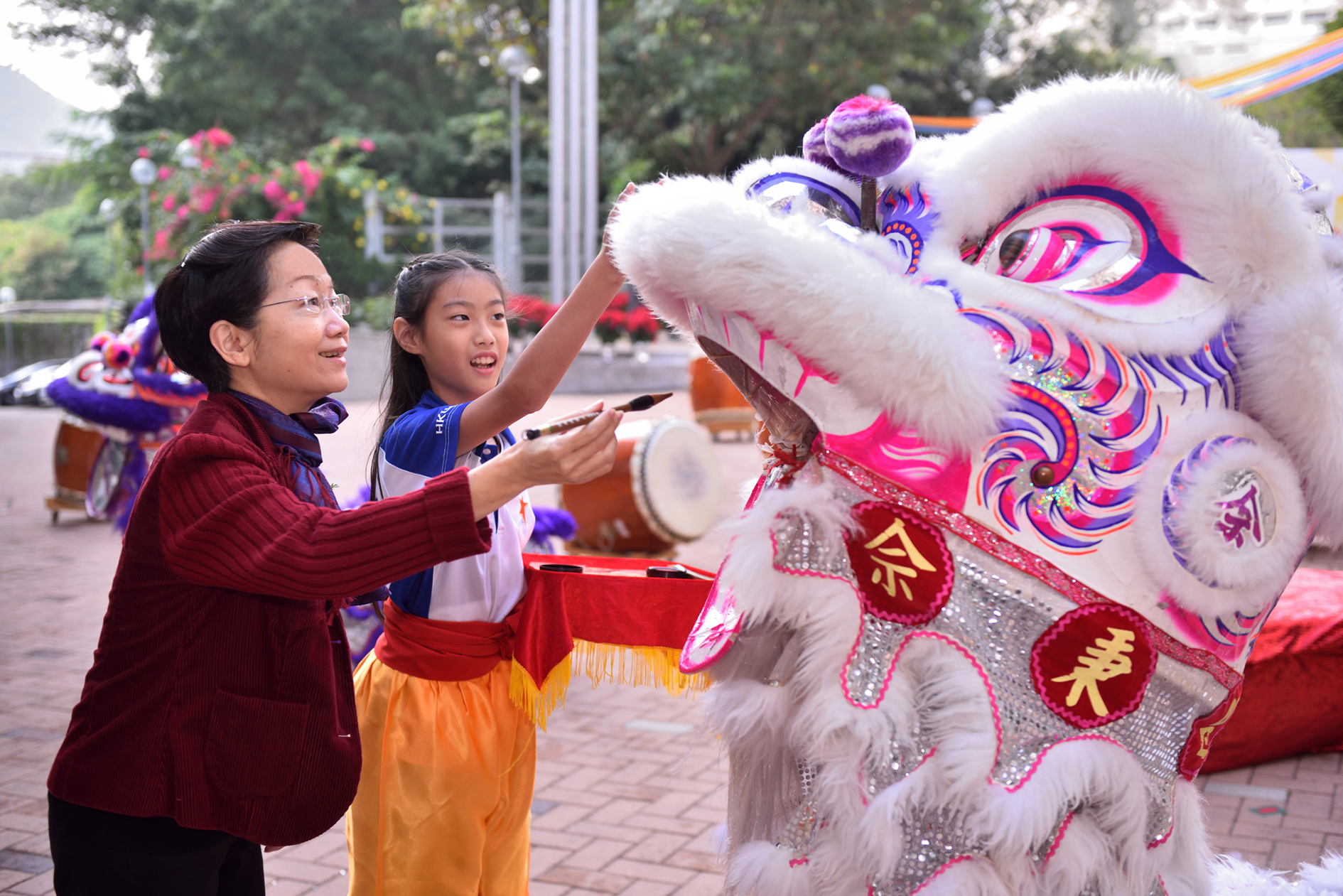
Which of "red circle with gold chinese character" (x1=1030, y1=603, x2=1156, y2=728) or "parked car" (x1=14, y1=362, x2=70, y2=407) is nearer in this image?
"red circle with gold chinese character" (x1=1030, y1=603, x2=1156, y2=728)

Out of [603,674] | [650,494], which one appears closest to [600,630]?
[603,674]

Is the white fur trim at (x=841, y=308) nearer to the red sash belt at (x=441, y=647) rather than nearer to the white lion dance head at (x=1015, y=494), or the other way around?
the white lion dance head at (x=1015, y=494)

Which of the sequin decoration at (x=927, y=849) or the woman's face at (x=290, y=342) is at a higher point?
the woman's face at (x=290, y=342)

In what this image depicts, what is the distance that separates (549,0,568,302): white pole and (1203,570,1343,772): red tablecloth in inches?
489

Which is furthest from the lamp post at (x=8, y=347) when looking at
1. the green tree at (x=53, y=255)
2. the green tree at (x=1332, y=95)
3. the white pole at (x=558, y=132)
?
the green tree at (x=1332, y=95)

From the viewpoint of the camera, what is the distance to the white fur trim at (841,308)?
147cm

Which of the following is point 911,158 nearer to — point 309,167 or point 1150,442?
point 1150,442

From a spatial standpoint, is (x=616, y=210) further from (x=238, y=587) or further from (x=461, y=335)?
(x=238, y=587)

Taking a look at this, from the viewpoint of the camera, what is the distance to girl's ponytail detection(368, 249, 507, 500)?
2189mm

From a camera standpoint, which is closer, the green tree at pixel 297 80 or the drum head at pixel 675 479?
the drum head at pixel 675 479

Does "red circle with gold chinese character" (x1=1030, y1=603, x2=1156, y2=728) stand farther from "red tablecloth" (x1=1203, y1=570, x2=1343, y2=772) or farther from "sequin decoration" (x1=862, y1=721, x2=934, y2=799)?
"red tablecloth" (x1=1203, y1=570, x2=1343, y2=772)

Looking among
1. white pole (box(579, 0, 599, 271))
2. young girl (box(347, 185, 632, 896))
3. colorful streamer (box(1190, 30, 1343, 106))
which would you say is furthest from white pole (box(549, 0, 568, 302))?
young girl (box(347, 185, 632, 896))

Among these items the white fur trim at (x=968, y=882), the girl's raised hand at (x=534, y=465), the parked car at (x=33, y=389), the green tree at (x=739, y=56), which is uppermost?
the green tree at (x=739, y=56)

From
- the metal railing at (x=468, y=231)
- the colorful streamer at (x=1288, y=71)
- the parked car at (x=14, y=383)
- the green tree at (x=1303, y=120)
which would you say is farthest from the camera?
the parked car at (x=14, y=383)
